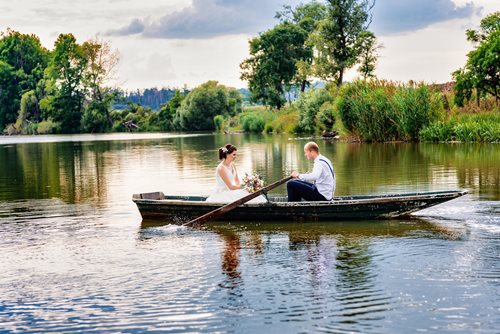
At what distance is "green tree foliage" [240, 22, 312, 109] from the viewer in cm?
8738

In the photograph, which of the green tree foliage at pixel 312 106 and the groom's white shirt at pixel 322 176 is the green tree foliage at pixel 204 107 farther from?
the groom's white shirt at pixel 322 176

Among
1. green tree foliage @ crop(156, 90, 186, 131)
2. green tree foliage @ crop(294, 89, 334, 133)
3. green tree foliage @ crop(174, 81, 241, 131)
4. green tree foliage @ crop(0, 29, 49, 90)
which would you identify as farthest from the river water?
green tree foliage @ crop(0, 29, 49, 90)

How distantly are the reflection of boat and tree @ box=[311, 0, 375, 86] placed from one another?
54.4m

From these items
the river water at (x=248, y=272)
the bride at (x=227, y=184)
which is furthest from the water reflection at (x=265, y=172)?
the bride at (x=227, y=184)

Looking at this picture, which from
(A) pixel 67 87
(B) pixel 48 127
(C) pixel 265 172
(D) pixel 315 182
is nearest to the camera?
(D) pixel 315 182

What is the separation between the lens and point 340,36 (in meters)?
68.9

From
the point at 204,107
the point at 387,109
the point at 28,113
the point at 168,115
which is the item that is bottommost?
the point at 387,109

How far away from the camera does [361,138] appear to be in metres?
44.1

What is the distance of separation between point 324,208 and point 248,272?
406cm

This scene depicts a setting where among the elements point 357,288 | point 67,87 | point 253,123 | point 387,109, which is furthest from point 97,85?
point 357,288

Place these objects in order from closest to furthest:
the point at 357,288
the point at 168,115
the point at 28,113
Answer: the point at 357,288, the point at 168,115, the point at 28,113

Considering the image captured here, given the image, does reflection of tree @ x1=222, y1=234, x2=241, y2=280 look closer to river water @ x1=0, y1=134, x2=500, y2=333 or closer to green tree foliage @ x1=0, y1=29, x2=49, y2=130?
river water @ x1=0, y1=134, x2=500, y2=333

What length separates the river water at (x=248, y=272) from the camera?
8.05 metres

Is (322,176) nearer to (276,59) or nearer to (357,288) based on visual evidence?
(357,288)
